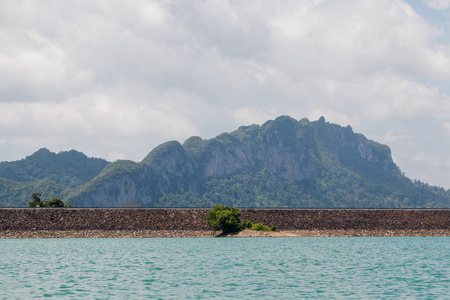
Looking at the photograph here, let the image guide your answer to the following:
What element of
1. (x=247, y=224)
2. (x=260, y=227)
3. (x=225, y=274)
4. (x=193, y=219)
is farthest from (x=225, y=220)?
(x=225, y=274)

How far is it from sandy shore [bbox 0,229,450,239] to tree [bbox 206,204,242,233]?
3.27 ft

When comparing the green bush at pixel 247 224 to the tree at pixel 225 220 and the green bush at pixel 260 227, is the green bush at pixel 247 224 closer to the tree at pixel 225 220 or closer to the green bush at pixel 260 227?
the green bush at pixel 260 227

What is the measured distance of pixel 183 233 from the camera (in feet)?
273

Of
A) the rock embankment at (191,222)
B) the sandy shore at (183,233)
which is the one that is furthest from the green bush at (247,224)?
the rock embankment at (191,222)

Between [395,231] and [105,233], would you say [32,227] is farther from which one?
[395,231]

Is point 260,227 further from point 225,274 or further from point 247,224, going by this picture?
point 225,274

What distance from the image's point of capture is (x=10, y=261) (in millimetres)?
45219

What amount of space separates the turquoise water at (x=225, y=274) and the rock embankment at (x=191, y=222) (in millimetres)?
26728

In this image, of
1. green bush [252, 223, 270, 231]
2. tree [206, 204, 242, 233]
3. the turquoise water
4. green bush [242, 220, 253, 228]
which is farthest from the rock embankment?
the turquoise water

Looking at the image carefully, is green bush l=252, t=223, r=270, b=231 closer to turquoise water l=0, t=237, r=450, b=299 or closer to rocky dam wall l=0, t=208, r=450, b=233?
rocky dam wall l=0, t=208, r=450, b=233

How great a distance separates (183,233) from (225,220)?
6406mm

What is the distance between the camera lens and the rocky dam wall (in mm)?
81562

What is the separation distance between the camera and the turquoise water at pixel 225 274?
28.1m

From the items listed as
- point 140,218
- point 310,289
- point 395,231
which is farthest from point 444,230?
point 310,289
